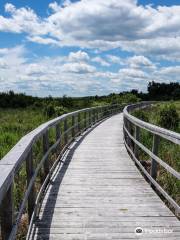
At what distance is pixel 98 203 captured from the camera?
18.4ft

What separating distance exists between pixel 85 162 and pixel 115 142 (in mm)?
3946

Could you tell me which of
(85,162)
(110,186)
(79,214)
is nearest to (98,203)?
(79,214)

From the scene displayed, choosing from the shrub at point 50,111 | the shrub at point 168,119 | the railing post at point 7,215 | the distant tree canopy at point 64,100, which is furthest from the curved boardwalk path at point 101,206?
the distant tree canopy at point 64,100

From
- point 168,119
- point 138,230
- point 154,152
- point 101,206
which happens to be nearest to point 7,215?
point 138,230

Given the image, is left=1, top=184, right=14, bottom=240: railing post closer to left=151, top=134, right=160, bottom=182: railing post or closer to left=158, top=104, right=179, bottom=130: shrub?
left=151, top=134, right=160, bottom=182: railing post

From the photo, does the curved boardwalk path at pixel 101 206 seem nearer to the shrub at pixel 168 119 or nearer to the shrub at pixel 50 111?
the shrub at pixel 168 119

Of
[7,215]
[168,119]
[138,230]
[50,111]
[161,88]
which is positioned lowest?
[138,230]

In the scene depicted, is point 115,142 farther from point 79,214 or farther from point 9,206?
point 9,206

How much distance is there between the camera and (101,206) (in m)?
5.45

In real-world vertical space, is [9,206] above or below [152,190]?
above

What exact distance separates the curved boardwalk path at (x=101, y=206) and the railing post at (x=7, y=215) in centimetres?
136

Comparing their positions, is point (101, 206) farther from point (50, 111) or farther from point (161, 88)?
point (161, 88)

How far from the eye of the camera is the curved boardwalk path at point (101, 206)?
4.46m

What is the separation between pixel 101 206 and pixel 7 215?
8.74 feet
